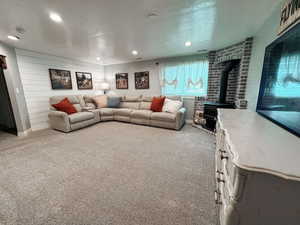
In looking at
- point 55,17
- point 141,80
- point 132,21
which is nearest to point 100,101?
point 141,80

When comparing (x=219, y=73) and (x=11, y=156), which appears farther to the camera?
(x=219, y=73)

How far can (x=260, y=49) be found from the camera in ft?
7.15

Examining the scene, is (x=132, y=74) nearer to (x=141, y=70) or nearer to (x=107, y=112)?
(x=141, y=70)

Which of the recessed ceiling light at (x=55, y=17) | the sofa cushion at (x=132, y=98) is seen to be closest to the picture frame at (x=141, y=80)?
the sofa cushion at (x=132, y=98)

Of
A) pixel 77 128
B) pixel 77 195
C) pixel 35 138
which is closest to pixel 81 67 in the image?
pixel 77 128

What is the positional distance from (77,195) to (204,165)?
1.84 metres

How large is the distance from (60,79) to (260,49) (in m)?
5.49

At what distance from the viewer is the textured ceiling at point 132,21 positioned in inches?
63.7

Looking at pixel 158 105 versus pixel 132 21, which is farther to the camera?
pixel 158 105

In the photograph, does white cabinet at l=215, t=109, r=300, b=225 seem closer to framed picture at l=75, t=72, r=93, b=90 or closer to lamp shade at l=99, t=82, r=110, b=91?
framed picture at l=75, t=72, r=93, b=90

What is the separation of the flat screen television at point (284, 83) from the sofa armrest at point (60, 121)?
13.7ft

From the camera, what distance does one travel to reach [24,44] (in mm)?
3031

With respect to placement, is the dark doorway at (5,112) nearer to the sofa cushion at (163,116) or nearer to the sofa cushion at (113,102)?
the sofa cushion at (113,102)

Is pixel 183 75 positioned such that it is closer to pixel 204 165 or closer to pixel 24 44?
pixel 204 165
